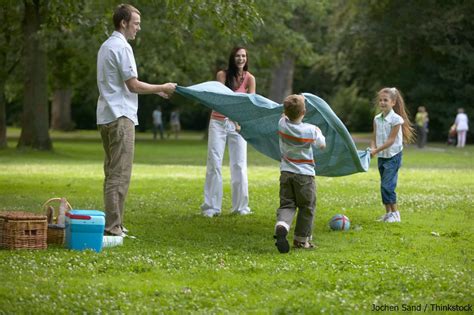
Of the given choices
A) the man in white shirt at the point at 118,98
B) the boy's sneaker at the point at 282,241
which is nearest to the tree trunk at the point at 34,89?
the man in white shirt at the point at 118,98

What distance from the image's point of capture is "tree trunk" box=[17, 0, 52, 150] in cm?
3312

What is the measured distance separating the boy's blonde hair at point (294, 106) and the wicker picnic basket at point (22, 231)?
9.90 feet

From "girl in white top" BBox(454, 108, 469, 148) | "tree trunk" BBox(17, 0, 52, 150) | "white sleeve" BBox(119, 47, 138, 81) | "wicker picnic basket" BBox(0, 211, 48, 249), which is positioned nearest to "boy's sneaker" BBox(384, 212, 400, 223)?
"white sleeve" BBox(119, 47, 138, 81)

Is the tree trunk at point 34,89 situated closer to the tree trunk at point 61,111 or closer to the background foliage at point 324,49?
the background foliage at point 324,49

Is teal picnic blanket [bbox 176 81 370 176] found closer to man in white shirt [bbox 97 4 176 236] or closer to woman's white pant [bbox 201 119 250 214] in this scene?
woman's white pant [bbox 201 119 250 214]

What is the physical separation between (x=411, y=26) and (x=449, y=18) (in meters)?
2.22

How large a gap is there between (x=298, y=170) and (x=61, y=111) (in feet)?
181

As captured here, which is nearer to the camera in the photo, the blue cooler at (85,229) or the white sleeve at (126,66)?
the blue cooler at (85,229)

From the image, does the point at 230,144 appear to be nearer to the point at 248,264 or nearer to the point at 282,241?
the point at 282,241

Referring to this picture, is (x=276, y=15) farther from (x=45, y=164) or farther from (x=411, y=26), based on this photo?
(x=45, y=164)

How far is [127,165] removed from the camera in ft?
34.5

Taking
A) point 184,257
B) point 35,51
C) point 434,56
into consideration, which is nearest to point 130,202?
point 184,257

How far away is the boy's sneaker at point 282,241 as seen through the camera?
9.82 meters

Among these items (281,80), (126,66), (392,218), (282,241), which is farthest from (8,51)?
(282,241)
